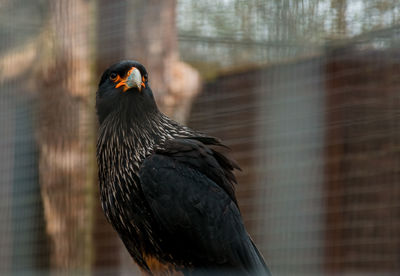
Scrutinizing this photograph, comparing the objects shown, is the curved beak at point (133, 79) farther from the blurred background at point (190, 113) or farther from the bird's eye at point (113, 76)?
the blurred background at point (190, 113)

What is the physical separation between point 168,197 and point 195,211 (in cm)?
14

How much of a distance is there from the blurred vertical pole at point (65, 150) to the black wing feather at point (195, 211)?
7.03ft

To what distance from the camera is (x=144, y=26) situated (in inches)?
174

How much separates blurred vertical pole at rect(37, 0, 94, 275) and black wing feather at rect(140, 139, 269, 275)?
2142 millimetres

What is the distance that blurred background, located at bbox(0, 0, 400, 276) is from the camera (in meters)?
3.48


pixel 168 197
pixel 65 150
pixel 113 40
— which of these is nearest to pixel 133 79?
pixel 168 197

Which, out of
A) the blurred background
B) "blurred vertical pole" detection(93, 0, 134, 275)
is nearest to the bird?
the blurred background

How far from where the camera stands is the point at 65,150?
16.2 feet

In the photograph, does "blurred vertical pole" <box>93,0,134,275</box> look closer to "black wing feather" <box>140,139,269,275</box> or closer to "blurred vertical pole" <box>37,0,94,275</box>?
"blurred vertical pole" <box>37,0,94,275</box>

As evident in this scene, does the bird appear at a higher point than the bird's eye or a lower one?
lower

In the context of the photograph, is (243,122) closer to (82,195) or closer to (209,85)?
(209,85)

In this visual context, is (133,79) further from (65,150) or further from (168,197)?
(65,150)

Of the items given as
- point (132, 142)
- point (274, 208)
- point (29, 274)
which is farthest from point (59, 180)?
point (274, 208)

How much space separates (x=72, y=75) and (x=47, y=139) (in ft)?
1.85
